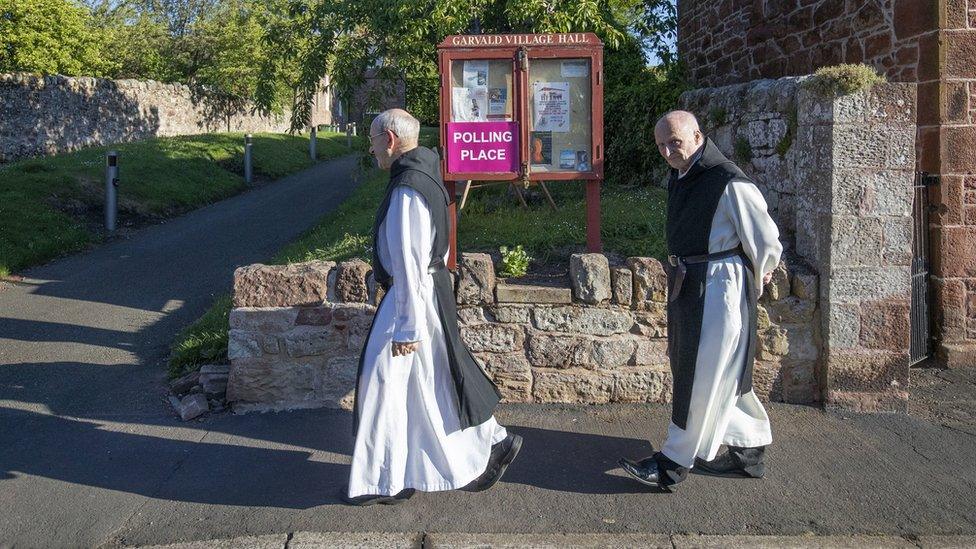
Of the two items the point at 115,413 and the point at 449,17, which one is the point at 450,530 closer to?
the point at 115,413

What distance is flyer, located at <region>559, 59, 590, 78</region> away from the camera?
6.28 meters

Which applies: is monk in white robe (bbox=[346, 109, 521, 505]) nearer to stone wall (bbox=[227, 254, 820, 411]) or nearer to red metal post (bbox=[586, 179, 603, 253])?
stone wall (bbox=[227, 254, 820, 411])

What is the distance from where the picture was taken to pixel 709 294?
457 cm

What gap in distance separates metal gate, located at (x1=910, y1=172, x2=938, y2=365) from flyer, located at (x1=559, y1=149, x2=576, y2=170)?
9.38ft

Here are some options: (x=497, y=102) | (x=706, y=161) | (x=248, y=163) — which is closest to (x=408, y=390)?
(x=706, y=161)

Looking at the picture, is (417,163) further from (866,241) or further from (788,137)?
(788,137)

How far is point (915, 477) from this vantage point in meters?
4.86

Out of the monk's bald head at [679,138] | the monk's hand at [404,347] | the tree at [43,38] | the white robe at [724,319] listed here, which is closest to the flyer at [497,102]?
the monk's bald head at [679,138]

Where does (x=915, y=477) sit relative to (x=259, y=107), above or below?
below

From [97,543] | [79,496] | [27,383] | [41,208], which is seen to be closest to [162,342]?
[27,383]

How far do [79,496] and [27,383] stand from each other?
2355 millimetres

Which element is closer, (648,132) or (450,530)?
(450,530)

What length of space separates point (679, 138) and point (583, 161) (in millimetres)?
1743

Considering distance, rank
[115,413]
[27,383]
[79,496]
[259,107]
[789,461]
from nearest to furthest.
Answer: [79,496]
[789,461]
[115,413]
[27,383]
[259,107]
